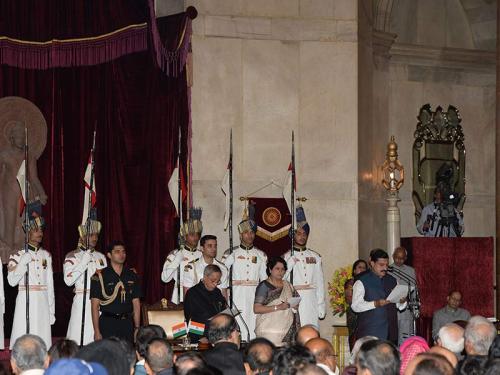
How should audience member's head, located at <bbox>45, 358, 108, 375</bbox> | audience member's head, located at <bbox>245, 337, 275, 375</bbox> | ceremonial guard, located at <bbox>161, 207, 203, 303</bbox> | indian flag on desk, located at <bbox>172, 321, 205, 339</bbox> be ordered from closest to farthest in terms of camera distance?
audience member's head, located at <bbox>45, 358, 108, 375</bbox> < audience member's head, located at <bbox>245, 337, 275, 375</bbox> < indian flag on desk, located at <bbox>172, 321, 205, 339</bbox> < ceremonial guard, located at <bbox>161, 207, 203, 303</bbox>

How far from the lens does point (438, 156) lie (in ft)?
61.3

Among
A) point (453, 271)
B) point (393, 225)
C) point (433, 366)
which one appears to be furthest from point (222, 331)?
point (393, 225)

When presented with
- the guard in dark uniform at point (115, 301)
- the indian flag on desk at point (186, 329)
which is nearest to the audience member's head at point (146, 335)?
the indian flag on desk at point (186, 329)

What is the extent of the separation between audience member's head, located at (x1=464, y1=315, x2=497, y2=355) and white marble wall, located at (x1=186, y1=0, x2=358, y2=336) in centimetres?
772

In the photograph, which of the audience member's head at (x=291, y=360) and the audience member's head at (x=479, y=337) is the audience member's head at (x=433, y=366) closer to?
the audience member's head at (x=291, y=360)

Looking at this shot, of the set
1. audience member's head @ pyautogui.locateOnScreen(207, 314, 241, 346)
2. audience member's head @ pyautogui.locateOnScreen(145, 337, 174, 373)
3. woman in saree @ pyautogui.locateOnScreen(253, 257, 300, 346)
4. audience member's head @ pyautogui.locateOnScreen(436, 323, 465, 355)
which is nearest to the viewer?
audience member's head @ pyautogui.locateOnScreen(145, 337, 174, 373)

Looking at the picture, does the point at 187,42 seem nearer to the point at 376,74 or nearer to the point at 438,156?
the point at 376,74

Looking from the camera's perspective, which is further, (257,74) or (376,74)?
(376,74)

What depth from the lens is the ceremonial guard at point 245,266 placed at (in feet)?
46.3

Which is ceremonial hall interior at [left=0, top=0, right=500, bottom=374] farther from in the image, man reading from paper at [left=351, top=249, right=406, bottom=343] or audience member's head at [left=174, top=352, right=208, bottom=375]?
audience member's head at [left=174, top=352, right=208, bottom=375]

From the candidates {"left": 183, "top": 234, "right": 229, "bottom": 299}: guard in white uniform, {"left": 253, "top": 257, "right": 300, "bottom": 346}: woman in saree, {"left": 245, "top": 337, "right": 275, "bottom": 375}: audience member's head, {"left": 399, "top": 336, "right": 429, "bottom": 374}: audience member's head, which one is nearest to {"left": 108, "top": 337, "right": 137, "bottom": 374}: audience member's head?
{"left": 245, "top": 337, "right": 275, "bottom": 375}: audience member's head

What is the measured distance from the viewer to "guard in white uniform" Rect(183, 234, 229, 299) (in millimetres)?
13273

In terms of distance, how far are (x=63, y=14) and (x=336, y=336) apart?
561 centimetres

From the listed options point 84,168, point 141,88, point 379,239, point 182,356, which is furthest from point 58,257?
point 182,356
